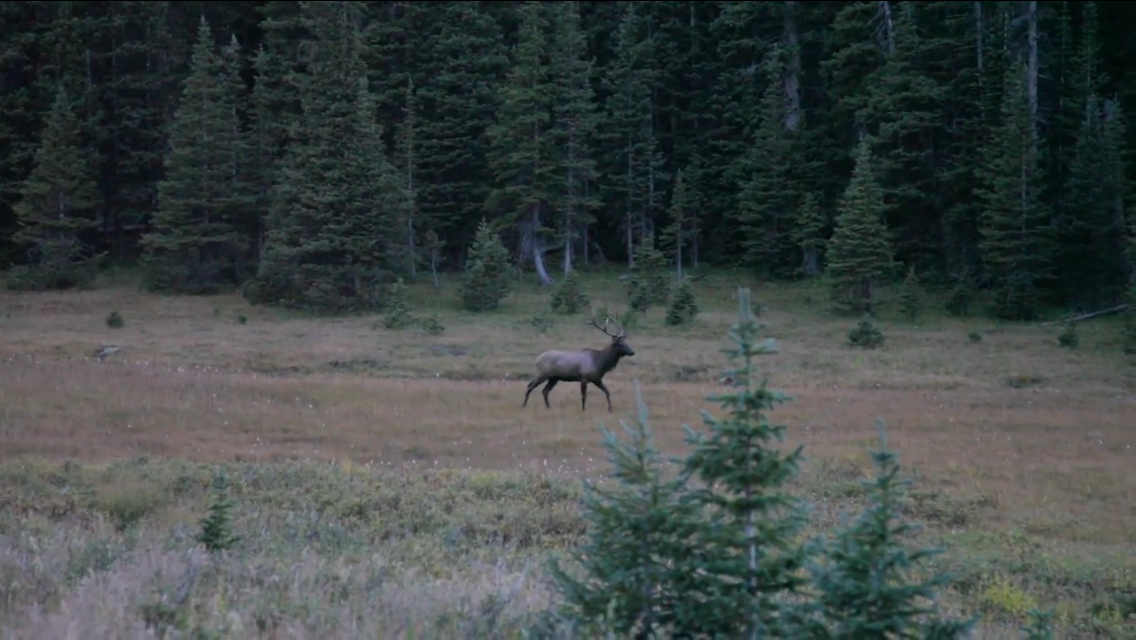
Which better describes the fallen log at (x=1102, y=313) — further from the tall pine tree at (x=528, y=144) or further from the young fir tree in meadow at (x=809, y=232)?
the tall pine tree at (x=528, y=144)

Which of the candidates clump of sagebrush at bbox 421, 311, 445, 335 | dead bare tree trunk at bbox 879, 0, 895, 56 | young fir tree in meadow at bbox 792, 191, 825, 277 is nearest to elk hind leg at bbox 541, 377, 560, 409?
clump of sagebrush at bbox 421, 311, 445, 335

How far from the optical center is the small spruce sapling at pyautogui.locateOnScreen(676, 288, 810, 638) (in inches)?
193

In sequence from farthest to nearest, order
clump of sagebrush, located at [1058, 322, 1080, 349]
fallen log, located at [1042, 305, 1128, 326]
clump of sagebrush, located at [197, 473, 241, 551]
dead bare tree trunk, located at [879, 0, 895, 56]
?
dead bare tree trunk, located at [879, 0, 895, 56], fallen log, located at [1042, 305, 1128, 326], clump of sagebrush, located at [1058, 322, 1080, 349], clump of sagebrush, located at [197, 473, 241, 551]

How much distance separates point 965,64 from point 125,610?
155 ft

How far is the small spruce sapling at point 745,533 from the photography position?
4902 mm

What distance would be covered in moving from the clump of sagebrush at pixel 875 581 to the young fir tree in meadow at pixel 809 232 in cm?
4021

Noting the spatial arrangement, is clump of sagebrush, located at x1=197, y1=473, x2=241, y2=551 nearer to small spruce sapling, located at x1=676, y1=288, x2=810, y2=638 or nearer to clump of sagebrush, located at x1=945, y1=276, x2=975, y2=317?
small spruce sapling, located at x1=676, y1=288, x2=810, y2=638

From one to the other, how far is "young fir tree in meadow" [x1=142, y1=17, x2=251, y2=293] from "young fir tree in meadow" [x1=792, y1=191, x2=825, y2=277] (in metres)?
23.5

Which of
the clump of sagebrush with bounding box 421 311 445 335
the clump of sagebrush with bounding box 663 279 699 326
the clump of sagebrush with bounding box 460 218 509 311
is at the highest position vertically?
the clump of sagebrush with bounding box 460 218 509 311

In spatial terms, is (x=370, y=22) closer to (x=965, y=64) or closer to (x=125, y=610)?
(x=965, y=64)

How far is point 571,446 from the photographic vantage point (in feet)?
57.6

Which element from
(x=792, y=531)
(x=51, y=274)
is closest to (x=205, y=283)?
(x=51, y=274)

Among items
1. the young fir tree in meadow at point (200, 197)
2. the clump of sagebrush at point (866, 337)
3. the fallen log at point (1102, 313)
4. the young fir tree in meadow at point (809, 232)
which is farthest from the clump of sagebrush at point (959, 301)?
the young fir tree in meadow at point (200, 197)

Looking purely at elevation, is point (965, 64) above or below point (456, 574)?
above
